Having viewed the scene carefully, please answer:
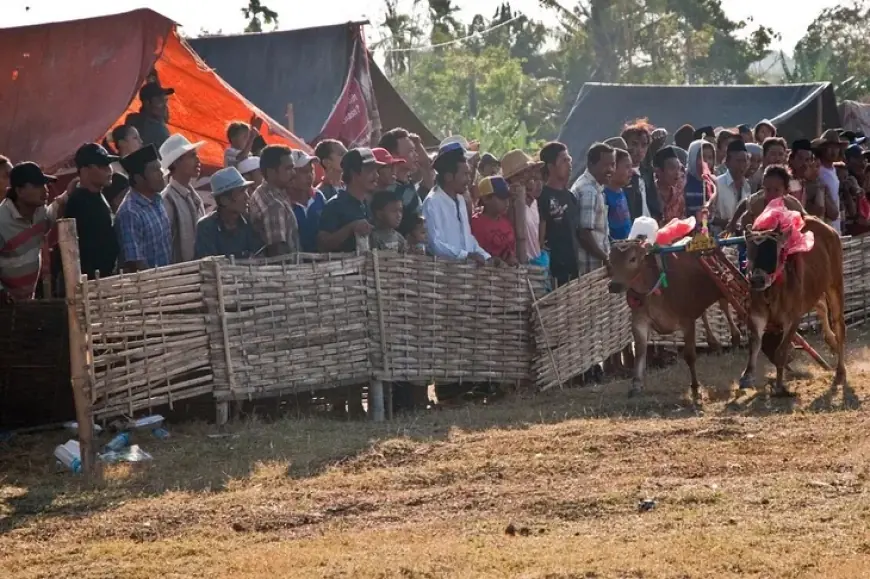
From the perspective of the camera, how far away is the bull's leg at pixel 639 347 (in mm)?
11766

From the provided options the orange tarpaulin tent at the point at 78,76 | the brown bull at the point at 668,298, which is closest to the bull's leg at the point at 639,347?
the brown bull at the point at 668,298

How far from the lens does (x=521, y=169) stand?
1277 cm

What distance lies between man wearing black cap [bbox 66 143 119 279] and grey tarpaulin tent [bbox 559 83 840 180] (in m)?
17.5

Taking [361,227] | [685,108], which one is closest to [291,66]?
[685,108]

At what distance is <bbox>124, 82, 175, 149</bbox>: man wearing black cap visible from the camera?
13.5m

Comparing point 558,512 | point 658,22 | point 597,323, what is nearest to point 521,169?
point 597,323

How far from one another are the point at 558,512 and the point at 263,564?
5.70ft

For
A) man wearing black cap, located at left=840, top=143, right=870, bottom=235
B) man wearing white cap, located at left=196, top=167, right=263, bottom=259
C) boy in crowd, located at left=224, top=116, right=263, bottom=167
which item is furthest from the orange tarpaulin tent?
man wearing black cap, located at left=840, top=143, right=870, bottom=235

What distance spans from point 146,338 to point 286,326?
4.05 ft

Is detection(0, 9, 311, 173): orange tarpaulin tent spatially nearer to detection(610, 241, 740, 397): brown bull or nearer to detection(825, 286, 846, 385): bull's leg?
detection(610, 241, 740, 397): brown bull

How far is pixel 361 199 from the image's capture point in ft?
38.2

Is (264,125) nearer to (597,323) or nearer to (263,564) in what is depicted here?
(597,323)

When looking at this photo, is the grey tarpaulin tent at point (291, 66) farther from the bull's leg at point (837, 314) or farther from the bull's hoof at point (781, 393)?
the bull's hoof at point (781, 393)

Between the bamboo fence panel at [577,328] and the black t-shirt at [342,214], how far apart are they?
183 cm
